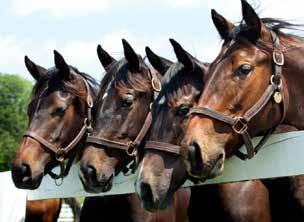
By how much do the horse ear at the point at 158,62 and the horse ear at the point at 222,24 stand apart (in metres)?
1.34

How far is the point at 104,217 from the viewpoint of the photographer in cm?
593

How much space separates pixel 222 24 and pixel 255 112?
2.73 ft

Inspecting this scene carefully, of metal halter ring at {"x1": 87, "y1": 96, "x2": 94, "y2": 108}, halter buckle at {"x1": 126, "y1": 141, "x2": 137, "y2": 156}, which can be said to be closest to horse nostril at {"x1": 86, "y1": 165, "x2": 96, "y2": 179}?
halter buckle at {"x1": 126, "y1": 141, "x2": 137, "y2": 156}

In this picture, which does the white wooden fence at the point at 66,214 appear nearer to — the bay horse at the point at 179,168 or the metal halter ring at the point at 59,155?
the metal halter ring at the point at 59,155

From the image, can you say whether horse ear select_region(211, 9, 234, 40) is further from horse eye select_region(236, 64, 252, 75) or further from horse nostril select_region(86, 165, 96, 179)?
horse nostril select_region(86, 165, 96, 179)

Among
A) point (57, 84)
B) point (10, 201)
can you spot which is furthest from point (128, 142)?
point (10, 201)

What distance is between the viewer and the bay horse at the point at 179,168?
454cm

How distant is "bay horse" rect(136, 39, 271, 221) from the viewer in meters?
4.54

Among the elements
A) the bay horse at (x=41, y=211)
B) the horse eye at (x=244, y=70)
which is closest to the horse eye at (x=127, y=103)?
the horse eye at (x=244, y=70)

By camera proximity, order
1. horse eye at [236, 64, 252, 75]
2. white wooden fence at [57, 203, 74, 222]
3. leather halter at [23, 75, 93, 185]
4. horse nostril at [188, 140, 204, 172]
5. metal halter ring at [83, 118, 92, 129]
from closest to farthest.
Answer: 1. horse nostril at [188, 140, 204, 172]
2. horse eye at [236, 64, 252, 75]
3. leather halter at [23, 75, 93, 185]
4. metal halter ring at [83, 118, 92, 129]
5. white wooden fence at [57, 203, 74, 222]

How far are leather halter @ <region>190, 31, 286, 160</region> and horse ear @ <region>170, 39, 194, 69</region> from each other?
2.84ft

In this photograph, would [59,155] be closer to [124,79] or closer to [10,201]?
[124,79]

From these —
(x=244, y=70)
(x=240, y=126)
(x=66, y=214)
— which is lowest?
(x=66, y=214)

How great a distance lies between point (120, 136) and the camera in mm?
5625
